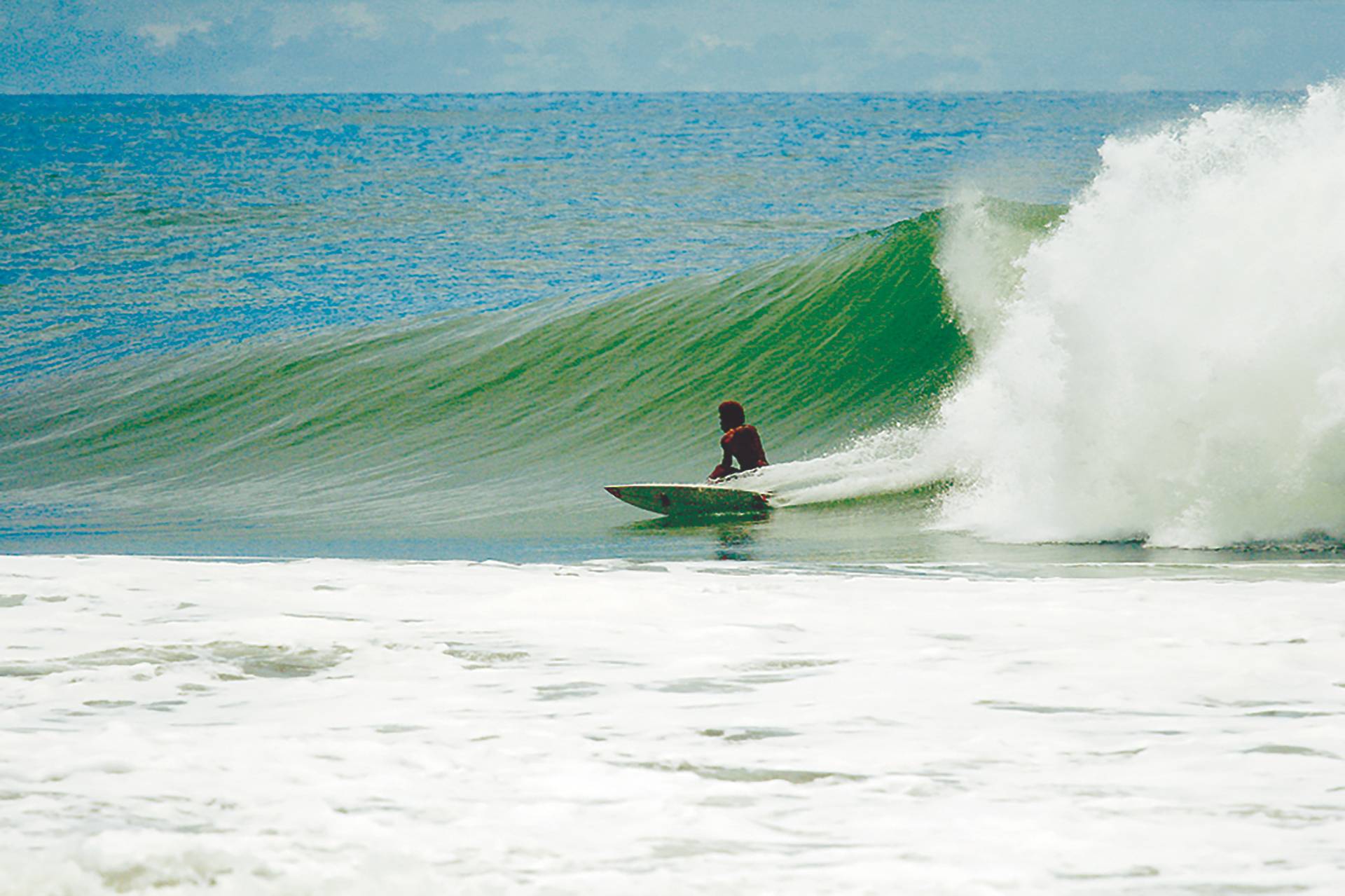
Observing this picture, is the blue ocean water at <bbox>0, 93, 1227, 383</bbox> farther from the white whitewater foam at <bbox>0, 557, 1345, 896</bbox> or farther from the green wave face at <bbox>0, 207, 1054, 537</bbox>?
the white whitewater foam at <bbox>0, 557, 1345, 896</bbox>

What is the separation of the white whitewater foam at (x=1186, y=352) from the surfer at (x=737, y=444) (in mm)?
1473

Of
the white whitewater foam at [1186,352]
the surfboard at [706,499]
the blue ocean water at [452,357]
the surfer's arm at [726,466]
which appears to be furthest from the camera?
the blue ocean water at [452,357]

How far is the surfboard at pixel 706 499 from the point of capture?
32.4 ft

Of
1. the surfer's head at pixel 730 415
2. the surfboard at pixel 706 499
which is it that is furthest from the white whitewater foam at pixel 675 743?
the surfer's head at pixel 730 415

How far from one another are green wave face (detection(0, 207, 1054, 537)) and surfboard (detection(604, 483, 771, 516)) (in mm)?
856

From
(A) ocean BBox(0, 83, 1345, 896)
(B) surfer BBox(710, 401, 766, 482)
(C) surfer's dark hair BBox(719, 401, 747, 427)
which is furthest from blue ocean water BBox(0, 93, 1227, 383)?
(C) surfer's dark hair BBox(719, 401, 747, 427)

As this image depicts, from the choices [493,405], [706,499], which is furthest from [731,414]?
[493,405]

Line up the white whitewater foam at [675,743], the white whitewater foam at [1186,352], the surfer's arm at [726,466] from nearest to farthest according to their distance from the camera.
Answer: the white whitewater foam at [675,743], the white whitewater foam at [1186,352], the surfer's arm at [726,466]

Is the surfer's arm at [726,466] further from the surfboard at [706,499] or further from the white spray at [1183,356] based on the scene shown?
the white spray at [1183,356]

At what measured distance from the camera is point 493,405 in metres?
15.1

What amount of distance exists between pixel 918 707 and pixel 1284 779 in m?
1.07

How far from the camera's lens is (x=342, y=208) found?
38625 mm

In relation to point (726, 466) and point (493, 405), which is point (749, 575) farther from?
point (493, 405)

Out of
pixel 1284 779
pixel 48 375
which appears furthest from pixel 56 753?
pixel 48 375
